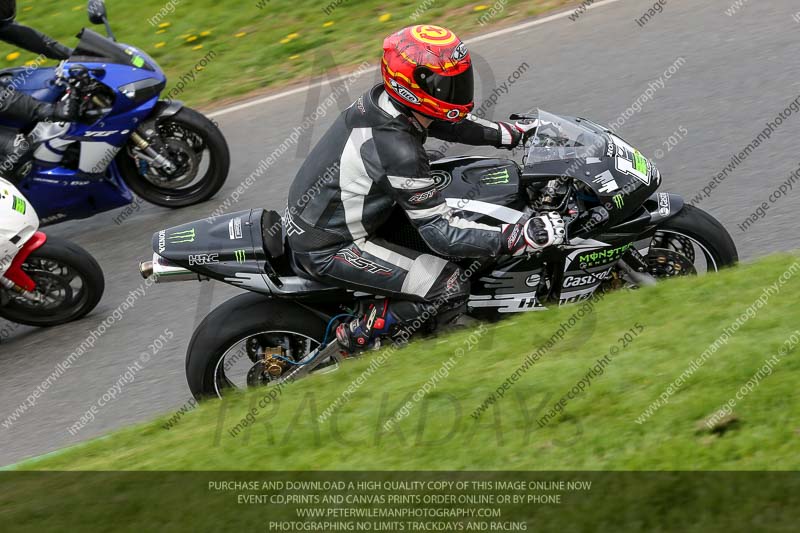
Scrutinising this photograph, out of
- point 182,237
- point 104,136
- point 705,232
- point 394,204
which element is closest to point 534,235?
point 394,204

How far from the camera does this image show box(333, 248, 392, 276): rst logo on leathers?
16.9 feet

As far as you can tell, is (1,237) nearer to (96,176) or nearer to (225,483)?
(96,176)

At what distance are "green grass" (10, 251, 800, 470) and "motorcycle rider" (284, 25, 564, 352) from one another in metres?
0.33

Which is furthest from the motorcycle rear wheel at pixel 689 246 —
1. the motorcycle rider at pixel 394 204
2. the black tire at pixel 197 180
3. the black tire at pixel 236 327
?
the black tire at pixel 197 180

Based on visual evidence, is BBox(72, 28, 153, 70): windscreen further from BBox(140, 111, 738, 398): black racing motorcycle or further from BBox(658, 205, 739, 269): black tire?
BBox(658, 205, 739, 269): black tire

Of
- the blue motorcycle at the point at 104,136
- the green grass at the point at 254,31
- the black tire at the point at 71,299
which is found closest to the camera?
the black tire at the point at 71,299

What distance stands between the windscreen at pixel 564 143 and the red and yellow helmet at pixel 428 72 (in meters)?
0.55

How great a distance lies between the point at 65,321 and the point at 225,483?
3.26 meters

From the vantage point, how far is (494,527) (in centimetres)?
359

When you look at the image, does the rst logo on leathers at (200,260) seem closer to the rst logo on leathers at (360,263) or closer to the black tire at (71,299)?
the rst logo on leathers at (360,263)

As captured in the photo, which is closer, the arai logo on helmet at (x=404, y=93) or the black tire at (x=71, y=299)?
the arai logo on helmet at (x=404, y=93)

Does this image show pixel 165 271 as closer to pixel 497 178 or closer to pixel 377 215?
pixel 377 215

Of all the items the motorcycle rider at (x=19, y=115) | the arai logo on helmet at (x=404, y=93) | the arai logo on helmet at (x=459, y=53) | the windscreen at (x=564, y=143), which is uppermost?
the arai logo on helmet at (x=459, y=53)

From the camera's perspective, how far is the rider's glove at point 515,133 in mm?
5637
